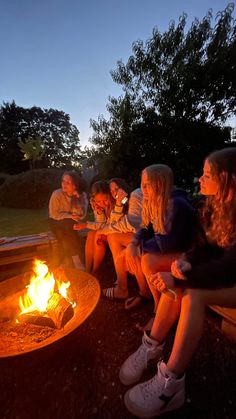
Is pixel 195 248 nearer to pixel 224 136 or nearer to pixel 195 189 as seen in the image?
pixel 195 189

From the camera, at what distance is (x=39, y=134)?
36.3 meters

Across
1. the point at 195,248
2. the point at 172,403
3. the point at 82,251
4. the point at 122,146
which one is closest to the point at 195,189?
the point at 122,146

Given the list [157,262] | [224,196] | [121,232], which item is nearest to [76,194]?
[121,232]

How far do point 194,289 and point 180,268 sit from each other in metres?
0.16

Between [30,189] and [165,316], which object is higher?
[30,189]

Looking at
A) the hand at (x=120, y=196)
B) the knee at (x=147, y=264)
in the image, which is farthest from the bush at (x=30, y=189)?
the knee at (x=147, y=264)

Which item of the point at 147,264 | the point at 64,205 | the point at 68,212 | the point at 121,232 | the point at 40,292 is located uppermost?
the point at 64,205

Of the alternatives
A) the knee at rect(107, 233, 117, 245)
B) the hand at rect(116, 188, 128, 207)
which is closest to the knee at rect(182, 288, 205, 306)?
the knee at rect(107, 233, 117, 245)

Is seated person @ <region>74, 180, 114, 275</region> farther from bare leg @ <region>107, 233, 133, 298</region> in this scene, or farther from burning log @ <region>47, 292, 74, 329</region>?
burning log @ <region>47, 292, 74, 329</region>

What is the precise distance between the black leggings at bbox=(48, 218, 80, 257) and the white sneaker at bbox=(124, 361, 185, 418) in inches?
102

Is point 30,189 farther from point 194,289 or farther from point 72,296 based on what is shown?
point 194,289

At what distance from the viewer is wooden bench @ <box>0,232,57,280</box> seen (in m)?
3.42

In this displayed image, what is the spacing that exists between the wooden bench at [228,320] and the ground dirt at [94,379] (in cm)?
11

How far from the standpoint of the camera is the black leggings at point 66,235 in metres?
3.74
